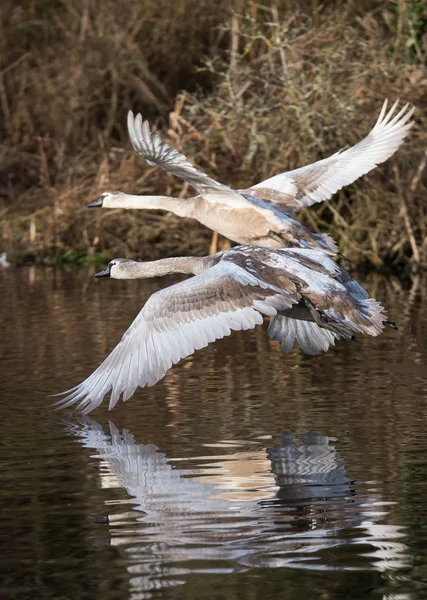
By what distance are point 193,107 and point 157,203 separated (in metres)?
4.08

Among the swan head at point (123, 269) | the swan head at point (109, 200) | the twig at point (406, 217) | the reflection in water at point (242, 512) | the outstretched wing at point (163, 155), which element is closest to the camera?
the reflection in water at point (242, 512)

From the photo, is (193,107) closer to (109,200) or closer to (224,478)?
(109,200)

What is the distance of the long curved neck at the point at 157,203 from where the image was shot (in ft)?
39.2

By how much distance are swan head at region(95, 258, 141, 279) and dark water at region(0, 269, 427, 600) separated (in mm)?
735

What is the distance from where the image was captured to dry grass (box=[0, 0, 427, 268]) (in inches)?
626

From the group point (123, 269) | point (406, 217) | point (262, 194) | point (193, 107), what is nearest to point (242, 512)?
point (123, 269)

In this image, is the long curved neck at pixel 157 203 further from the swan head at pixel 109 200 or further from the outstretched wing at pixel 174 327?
the outstretched wing at pixel 174 327

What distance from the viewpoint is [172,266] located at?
9.59 metres

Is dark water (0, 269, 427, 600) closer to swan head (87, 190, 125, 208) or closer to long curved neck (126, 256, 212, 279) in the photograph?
long curved neck (126, 256, 212, 279)

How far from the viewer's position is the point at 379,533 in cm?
590

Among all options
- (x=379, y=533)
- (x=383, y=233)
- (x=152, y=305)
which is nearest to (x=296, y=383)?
(x=152, y=305)

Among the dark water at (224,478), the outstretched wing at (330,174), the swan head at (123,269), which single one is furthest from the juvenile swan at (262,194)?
the swan head at (123,269)

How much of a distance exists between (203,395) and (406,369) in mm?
1655

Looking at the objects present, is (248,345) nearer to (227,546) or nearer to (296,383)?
(296,383)
